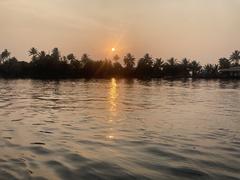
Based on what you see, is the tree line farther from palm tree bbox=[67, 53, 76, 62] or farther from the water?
the water

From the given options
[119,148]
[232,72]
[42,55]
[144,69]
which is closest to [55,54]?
[42,55]

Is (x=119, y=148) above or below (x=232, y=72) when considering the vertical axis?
below

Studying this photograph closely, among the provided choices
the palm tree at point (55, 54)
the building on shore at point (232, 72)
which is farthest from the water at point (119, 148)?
the palm tree at point (55, 54)

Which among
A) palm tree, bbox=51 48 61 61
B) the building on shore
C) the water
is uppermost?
palm tree, bbox=51 48 61 61

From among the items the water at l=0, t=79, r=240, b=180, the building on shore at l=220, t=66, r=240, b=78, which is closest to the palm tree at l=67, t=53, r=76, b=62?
the building on shore at l=220, t=66, r=240, b=78

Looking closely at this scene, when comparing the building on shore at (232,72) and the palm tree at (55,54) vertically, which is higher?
the palm tree at (55,54)

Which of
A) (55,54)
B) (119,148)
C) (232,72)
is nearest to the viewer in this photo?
(119,148)

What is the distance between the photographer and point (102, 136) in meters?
16.1

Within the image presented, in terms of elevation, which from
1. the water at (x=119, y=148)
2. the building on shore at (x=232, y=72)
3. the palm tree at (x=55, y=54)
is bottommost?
the water at (x=119, y=148)

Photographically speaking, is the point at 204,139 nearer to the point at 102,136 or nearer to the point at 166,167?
the point at 102,136

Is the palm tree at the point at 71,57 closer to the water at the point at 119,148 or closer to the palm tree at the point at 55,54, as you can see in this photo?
the palm tree at the point at 55,54

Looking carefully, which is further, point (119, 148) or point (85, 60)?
point (85, 60)

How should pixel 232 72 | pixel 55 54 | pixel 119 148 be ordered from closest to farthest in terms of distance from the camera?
pixel 119 148, pixel 232 72, pixel 55 54

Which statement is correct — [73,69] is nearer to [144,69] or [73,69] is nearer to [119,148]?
[144,69]
